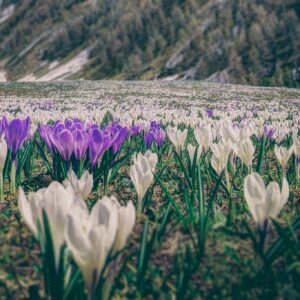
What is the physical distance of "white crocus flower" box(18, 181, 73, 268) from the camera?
3.66 ft

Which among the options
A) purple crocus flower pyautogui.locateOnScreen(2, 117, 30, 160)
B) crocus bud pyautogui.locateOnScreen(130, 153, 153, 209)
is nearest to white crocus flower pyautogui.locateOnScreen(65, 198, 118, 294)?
crocus bud pyautogui.locateOnScreen(130, 153, 153, 209)

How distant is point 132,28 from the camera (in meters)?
102

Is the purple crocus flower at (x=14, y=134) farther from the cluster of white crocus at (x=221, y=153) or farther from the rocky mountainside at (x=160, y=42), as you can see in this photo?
the rocky mountainside at (x=160, y=42)

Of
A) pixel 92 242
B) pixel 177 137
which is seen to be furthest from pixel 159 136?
pixel 92 242

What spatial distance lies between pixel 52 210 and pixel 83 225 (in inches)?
5.0

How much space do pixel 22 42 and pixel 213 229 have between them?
15661cm

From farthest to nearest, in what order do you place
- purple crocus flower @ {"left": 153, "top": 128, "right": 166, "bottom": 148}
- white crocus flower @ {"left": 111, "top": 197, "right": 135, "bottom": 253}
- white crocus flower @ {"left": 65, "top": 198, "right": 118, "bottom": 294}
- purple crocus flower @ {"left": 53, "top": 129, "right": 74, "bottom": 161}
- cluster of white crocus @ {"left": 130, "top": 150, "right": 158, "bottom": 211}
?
purple crocus flower @ {"left": 153, "top": 128, "right": 166, "bottom": 148} < purple crocus flower @ {"left": 53, "top": 129, "right": 74, "bottom": 161} < cluster of white crocus @ {"left": 130, "top": 150, "right": 158, "bottom": 211} < white crocus flower @ {"left": 111, "top": 197, "right": 135, "bottom": 253} < white crocus flower @ {"left": 65, "top": 198, "right": 118, "bottom": 294}

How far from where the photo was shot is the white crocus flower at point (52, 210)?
1.12 metres

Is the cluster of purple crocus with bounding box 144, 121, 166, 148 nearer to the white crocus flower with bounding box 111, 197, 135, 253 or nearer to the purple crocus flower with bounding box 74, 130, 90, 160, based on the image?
the purple crocus flower with bounding box 74, 130, 90, 160

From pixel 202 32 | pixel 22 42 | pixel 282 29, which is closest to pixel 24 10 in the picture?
pixel 22 42

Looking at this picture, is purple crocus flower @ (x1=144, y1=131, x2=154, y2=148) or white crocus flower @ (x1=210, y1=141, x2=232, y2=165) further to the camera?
purple crocus flower @ (x1=144, y1=131, x2=154, y2=148)

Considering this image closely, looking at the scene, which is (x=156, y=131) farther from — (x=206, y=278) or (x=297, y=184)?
(x=206, y=278)

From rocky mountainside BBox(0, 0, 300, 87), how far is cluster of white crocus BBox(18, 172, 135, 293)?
61.5m

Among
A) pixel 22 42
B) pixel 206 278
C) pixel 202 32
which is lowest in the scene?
pixel 206 278
